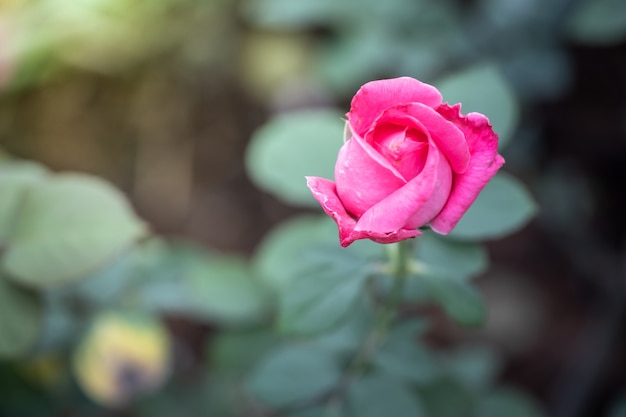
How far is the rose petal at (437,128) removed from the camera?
54cm

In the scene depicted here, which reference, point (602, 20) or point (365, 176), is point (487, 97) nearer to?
point (365, 176)

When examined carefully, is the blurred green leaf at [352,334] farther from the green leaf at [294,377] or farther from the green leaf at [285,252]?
the green leaf at [285,252]

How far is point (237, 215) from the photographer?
212 cm

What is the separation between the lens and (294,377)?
2.98 ft

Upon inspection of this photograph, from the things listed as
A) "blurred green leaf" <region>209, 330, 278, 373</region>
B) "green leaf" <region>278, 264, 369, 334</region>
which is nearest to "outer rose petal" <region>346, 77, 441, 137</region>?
"green leaf" <region>278, 264, 369, 334</region>

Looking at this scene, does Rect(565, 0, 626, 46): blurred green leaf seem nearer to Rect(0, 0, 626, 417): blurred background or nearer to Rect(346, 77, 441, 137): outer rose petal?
Rect(0, 0, 626, 417): blurred background

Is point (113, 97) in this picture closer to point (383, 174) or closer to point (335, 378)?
point (335, 378)

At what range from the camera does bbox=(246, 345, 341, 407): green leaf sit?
2.93 ft

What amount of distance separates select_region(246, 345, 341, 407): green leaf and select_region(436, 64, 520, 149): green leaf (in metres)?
0.41

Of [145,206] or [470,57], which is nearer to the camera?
[470,57]

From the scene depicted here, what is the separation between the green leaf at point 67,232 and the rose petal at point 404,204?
42 cm

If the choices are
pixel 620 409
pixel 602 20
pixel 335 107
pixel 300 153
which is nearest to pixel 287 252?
pixel 300 153

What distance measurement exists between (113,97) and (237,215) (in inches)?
24.8

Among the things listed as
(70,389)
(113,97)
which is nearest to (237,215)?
(113,97)
